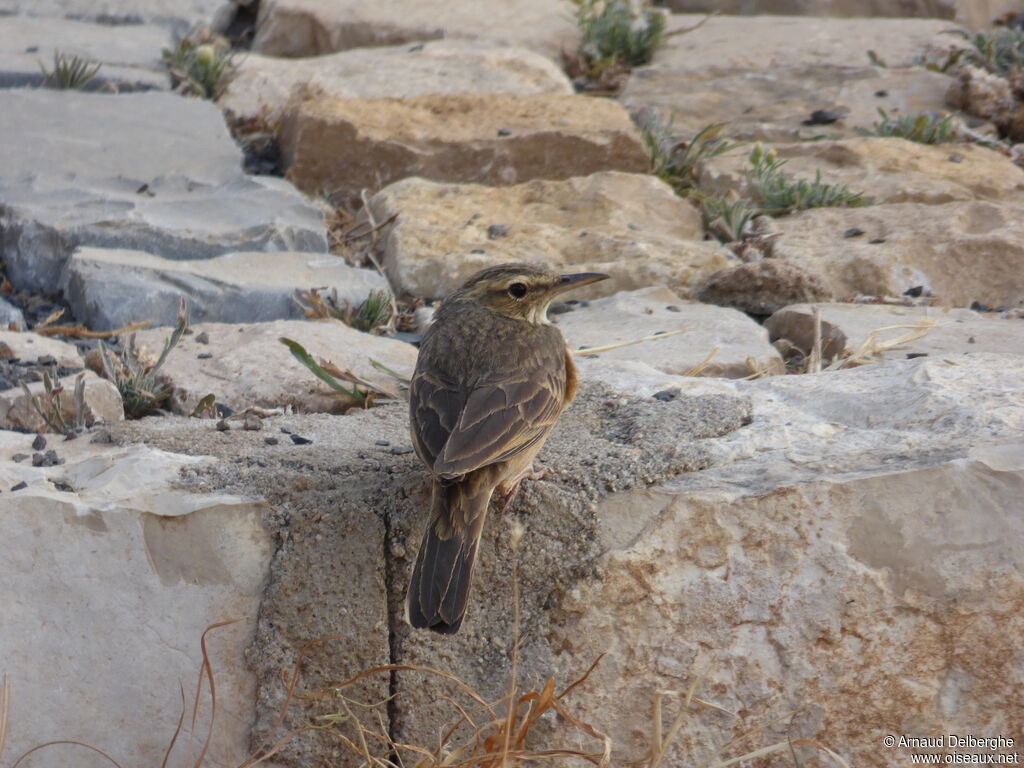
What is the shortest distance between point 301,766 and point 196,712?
31 centimetres

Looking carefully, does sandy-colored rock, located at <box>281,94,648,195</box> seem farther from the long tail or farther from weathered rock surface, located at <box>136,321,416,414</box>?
the long tail

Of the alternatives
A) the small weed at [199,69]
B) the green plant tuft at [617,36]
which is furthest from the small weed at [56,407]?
the green plant tuft at [617,36]

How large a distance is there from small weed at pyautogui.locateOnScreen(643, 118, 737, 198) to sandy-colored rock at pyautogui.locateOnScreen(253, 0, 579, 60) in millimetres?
1936

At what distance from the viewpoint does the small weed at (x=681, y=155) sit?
741 cm

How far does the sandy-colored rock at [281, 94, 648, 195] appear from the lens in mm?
7156

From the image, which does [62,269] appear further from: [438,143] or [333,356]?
[438,143]

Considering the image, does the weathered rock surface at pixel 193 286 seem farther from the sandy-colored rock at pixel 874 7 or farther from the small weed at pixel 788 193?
the sandy-colored rock at pixel 874 7

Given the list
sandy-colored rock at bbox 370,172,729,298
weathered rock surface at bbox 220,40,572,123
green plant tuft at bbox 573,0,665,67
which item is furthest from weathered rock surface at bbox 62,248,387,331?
green plant tuft at bbox 573,0,665,67

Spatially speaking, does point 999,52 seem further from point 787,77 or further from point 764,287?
point 764,287

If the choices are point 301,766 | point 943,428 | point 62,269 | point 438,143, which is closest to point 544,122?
point 438,143

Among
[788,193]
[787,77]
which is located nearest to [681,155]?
[788,193]

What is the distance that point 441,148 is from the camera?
7.23 meters

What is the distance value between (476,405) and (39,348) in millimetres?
2216

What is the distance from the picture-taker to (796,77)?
875 cm
